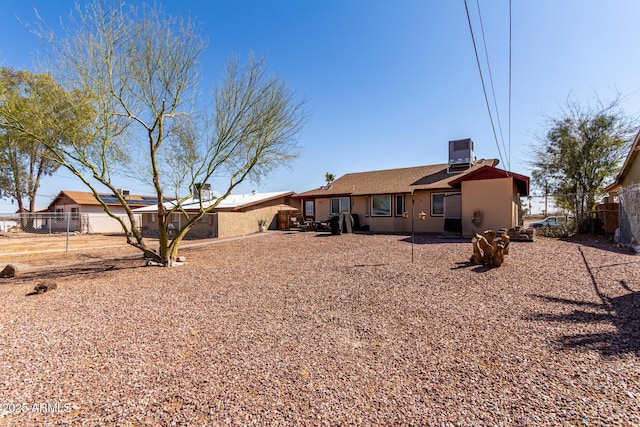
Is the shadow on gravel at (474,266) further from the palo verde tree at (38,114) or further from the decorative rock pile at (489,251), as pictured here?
the palo verde tree at (38,114)

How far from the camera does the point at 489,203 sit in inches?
484

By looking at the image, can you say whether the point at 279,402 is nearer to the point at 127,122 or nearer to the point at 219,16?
the point at 127,122

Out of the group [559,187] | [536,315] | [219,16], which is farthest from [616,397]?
[559,187]

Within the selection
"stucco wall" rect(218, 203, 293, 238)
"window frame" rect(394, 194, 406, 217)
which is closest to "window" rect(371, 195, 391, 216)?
"window frame" rect(394, 194, 406, 217)

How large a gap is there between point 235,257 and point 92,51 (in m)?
6.60

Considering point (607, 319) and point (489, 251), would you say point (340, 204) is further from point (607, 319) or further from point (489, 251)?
point (607, 319)

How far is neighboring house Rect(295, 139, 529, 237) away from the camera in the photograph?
12.2 metres

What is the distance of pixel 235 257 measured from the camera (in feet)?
33.1

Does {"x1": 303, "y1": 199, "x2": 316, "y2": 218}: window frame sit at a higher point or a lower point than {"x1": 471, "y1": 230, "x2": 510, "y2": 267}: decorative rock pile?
higher

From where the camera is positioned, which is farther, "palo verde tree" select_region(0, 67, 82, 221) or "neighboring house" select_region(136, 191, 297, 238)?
"neighboring house" select_region(136, 191, 297, 238)

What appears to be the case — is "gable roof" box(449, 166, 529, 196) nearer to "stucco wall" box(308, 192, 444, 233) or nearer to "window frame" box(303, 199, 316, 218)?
"stucco wall" box(308, 192, 444, 233)

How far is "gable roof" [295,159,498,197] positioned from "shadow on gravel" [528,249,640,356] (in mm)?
11580

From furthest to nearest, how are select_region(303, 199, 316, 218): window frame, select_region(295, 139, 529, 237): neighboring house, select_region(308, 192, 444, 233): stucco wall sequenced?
select_region(303, 199, 316, 218): window frame < select_region(308, 192, 444, 233): stucco wall < select_region(295, 139, 529, 237): neighboring house

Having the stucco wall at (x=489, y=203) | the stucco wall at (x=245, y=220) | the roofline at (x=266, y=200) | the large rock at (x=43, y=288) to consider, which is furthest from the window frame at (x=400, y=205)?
the large rock at (x=43, y=288)
